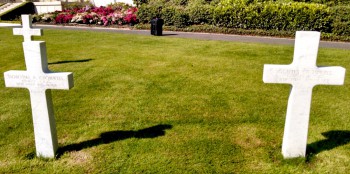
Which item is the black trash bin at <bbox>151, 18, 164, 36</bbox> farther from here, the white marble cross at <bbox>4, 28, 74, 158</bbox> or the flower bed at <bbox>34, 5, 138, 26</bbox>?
the white marble cross at <bbox>4, 28, 74, 158</bbox>

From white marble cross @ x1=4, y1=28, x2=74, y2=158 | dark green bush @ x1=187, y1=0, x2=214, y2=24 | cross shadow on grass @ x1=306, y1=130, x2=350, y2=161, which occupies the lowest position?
cross shadow on grass @ x1=306, y1=130, x2=350, y2=161

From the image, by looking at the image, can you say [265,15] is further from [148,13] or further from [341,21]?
[148,13]

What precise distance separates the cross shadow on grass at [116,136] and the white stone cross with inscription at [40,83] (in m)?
0.36

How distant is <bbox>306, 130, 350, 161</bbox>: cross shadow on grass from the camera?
4312mm

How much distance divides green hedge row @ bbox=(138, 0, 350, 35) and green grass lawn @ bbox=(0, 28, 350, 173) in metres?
7.20

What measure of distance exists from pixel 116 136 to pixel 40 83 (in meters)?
1.50

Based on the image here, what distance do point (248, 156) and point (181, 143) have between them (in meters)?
1.01

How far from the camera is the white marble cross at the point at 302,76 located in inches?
140

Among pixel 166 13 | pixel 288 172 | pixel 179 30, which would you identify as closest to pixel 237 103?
pixel 288 172

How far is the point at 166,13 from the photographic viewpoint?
19.6 m

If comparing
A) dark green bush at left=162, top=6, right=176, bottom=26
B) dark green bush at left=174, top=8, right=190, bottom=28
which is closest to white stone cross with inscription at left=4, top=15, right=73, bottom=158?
dark green bush at left=174, top=8, right=190, bottom=28

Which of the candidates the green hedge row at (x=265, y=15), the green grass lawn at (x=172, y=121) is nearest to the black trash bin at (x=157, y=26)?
the green hedge row at (x=265, y=15)

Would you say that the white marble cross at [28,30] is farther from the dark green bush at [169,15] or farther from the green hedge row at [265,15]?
the dark green bush at [169,15]

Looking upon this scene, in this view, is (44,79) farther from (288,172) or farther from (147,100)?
(288,172)
